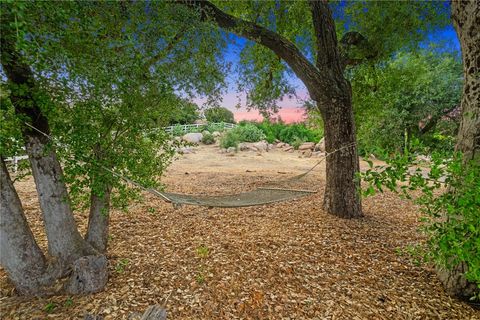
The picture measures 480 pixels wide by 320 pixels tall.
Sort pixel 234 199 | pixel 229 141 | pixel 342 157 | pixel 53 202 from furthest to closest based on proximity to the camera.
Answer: pixel 229 141 → pixel 342 157 → pixel 234 199 → pixel 53 202

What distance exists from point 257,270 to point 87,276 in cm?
135

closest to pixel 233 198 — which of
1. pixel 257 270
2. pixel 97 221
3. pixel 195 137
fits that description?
pixel 257 270

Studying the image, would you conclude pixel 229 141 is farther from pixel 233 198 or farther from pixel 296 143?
pixel 233 198

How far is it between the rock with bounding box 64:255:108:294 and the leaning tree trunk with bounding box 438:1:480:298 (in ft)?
9.02

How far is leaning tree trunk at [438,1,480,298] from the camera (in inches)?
80.7

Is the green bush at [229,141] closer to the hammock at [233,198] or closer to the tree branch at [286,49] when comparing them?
the hammock at [233,198]

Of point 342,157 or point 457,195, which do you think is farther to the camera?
point 342,157

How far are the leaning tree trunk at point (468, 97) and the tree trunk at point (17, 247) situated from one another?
3.19 m

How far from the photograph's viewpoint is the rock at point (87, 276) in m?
2.04

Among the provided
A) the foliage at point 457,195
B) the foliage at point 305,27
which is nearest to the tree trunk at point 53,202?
the foliage at point 457,195

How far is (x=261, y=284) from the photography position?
2215mm

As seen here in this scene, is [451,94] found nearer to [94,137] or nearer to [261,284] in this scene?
[261,284]

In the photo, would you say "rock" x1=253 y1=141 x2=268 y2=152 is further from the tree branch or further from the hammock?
the tree branch

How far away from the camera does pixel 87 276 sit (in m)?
2.06
